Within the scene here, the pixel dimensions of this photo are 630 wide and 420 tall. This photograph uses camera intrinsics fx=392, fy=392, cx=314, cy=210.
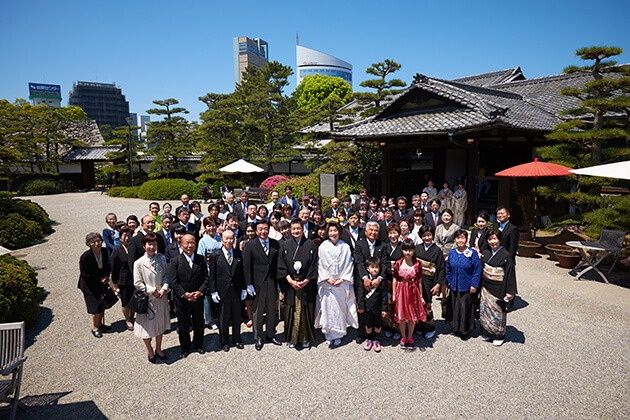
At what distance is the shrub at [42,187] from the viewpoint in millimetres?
29469

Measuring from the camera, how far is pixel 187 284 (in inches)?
204

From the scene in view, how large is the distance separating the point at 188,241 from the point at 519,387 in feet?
14.3

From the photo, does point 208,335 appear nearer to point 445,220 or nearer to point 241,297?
point 241,297

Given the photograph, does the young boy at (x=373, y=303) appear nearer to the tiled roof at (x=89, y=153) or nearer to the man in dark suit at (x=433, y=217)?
the man in dark suit at (x=433, y=217)

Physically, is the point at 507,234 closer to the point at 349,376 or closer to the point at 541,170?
the point at 349,376

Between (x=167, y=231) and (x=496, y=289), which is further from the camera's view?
(x=167, y=231)

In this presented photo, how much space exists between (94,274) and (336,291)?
3.59 m

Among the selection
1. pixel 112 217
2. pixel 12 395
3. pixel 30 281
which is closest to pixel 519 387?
pixel 12 395

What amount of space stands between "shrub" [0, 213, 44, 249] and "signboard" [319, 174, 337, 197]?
1007cm

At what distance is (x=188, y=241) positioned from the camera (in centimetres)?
513

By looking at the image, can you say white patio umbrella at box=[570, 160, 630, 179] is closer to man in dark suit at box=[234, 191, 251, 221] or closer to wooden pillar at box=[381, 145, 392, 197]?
man in dark suit at box=[234, 191, 251, 221]

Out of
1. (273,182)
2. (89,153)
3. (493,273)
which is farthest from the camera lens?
(89,153)

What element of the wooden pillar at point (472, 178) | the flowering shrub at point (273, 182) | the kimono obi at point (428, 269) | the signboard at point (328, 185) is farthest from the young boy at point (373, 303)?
the flowering shrub at point (273, 182)

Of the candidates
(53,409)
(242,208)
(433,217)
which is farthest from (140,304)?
(433,217)
